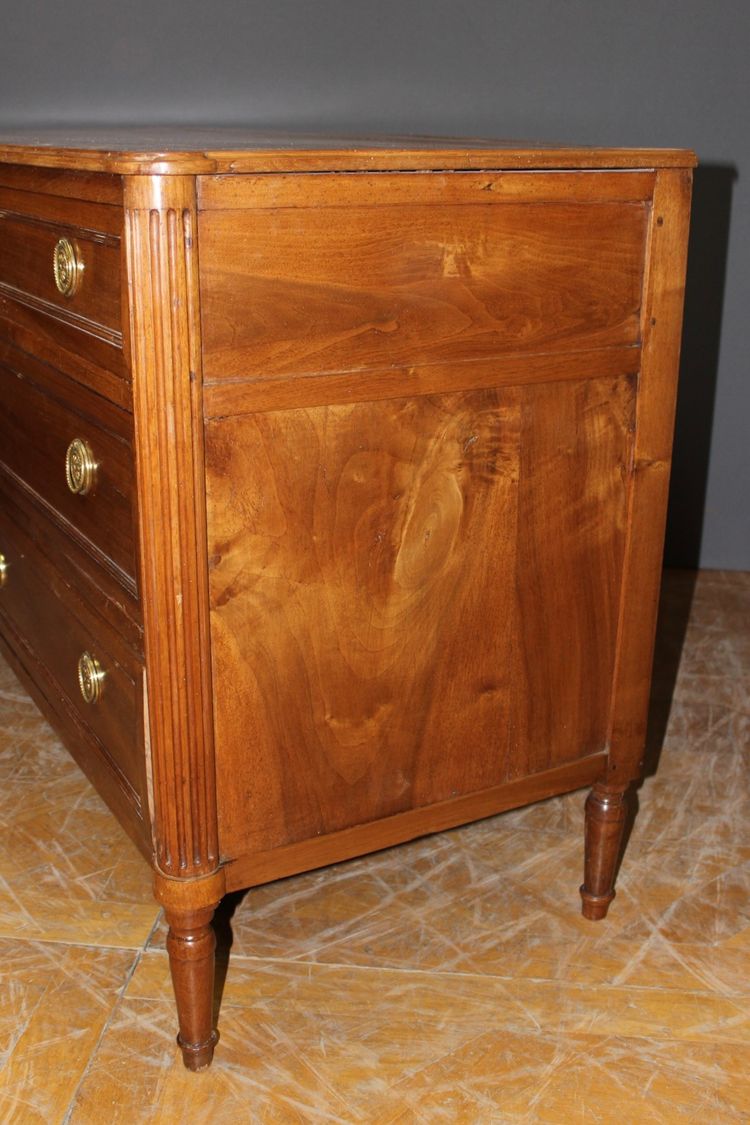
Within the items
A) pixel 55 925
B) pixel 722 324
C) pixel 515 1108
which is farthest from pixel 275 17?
pixel 515 1108

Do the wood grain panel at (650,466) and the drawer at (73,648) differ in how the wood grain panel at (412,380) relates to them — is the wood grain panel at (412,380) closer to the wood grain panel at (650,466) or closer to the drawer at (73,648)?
the wood grain panel at (650,466)

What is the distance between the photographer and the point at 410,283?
128 centimetres

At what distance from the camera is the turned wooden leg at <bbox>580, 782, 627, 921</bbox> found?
1655 mm

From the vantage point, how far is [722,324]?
299 centimetres

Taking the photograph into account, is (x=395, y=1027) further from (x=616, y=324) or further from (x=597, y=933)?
(x=616, y=324)

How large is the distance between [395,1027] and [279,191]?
0.97 meters

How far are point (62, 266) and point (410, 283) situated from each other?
14.6 inches

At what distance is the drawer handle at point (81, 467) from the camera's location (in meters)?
1.38

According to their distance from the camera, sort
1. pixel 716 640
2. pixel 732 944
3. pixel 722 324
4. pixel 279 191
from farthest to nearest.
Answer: pixel 722 324, pixel 716 640, pixel 732 944, pixel 279 191

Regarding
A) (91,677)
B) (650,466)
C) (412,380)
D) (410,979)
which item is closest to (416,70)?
(650,466)

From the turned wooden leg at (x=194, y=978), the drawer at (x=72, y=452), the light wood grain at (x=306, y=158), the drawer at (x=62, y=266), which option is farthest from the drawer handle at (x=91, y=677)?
the light wood grain at (x=306, y=158)

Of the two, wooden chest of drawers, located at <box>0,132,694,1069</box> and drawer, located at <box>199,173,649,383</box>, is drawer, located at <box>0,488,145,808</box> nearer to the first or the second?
wooden chest of drawers, located at <box>0,132,694,1069</box>

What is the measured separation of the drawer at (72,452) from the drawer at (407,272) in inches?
7.0

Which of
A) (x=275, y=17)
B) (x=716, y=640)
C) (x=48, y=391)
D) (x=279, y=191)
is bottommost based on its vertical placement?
(x=716, y=640)
